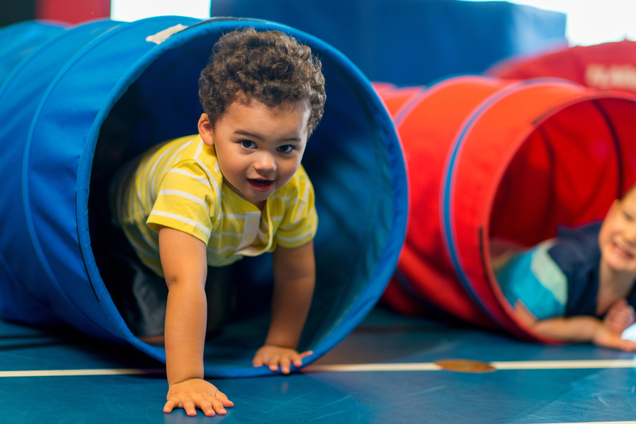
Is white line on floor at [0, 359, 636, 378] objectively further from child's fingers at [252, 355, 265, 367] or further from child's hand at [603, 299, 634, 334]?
child's hand at [603, 299, 634, 334]

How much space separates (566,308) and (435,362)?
1.96ft

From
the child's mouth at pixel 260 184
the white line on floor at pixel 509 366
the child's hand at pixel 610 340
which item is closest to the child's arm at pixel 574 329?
the child's hand at pixel 610 340

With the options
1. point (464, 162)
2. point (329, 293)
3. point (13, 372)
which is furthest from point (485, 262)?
point (13, 372)

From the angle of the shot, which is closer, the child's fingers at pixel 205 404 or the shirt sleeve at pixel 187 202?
the child's fingers at pixel 205 404

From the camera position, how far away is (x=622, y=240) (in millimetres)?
2018

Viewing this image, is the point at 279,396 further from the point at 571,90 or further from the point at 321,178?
the point at 571,90

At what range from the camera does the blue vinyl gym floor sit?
4.02ft

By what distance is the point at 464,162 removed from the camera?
194 cm

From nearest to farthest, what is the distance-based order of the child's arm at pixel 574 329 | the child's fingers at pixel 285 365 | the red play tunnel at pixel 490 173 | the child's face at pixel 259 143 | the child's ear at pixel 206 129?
the child's face at pixel 259 143
the child's ear at pixel 206 129
the child's fingers at pixel 285 365
the red play tunnel at pixel 490 173
the child's arm at pixel 574 329

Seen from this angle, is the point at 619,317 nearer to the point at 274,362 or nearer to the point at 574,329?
the point at 574,329

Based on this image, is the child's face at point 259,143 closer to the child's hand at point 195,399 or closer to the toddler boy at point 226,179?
the toddler boy at point 226,179

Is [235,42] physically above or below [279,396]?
above

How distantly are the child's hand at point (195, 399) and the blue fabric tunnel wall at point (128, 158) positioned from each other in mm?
149

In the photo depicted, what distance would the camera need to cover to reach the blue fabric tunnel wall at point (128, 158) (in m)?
1.33
